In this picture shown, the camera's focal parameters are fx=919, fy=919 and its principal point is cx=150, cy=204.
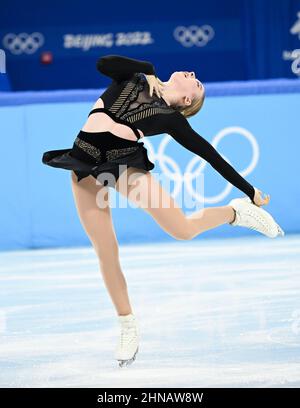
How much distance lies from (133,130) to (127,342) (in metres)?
0.96

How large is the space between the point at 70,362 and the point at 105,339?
0.50 m

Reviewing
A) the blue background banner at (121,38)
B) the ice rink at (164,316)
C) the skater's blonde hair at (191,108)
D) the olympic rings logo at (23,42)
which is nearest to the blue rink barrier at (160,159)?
the ice rink at (164,316)

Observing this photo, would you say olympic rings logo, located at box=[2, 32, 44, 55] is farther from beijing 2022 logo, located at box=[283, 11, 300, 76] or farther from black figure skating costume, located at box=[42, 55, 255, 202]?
black figure skating costume, located at box=[42, 55, 255, 202]

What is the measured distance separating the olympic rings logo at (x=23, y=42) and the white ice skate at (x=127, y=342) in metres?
8.89

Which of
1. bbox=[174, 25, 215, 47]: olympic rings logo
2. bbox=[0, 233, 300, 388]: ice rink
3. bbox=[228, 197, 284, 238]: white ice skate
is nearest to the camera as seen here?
bbox=[0, 233, 300, 388]: ice rink

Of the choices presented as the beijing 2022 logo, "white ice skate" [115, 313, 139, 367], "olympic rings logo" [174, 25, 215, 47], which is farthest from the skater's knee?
"olympic rings logo" [174, 25, 215, 47]

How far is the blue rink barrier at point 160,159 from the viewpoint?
7.94 metres

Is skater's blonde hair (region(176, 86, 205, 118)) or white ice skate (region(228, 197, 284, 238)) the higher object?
skater's blonde hair (region(176, 86, 205, 118))

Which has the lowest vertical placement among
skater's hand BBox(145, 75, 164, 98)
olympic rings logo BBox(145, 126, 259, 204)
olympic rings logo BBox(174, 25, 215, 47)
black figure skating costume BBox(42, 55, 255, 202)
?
black figure skating costume BBox(42, 55, 255, 202)

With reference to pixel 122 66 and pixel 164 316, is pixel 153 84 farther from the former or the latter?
pixel 164 316

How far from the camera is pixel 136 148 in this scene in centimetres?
418

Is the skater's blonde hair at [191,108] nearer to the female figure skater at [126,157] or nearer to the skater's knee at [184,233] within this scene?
the female figure skater at [126,157]

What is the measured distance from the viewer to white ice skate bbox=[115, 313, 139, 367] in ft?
13.3
